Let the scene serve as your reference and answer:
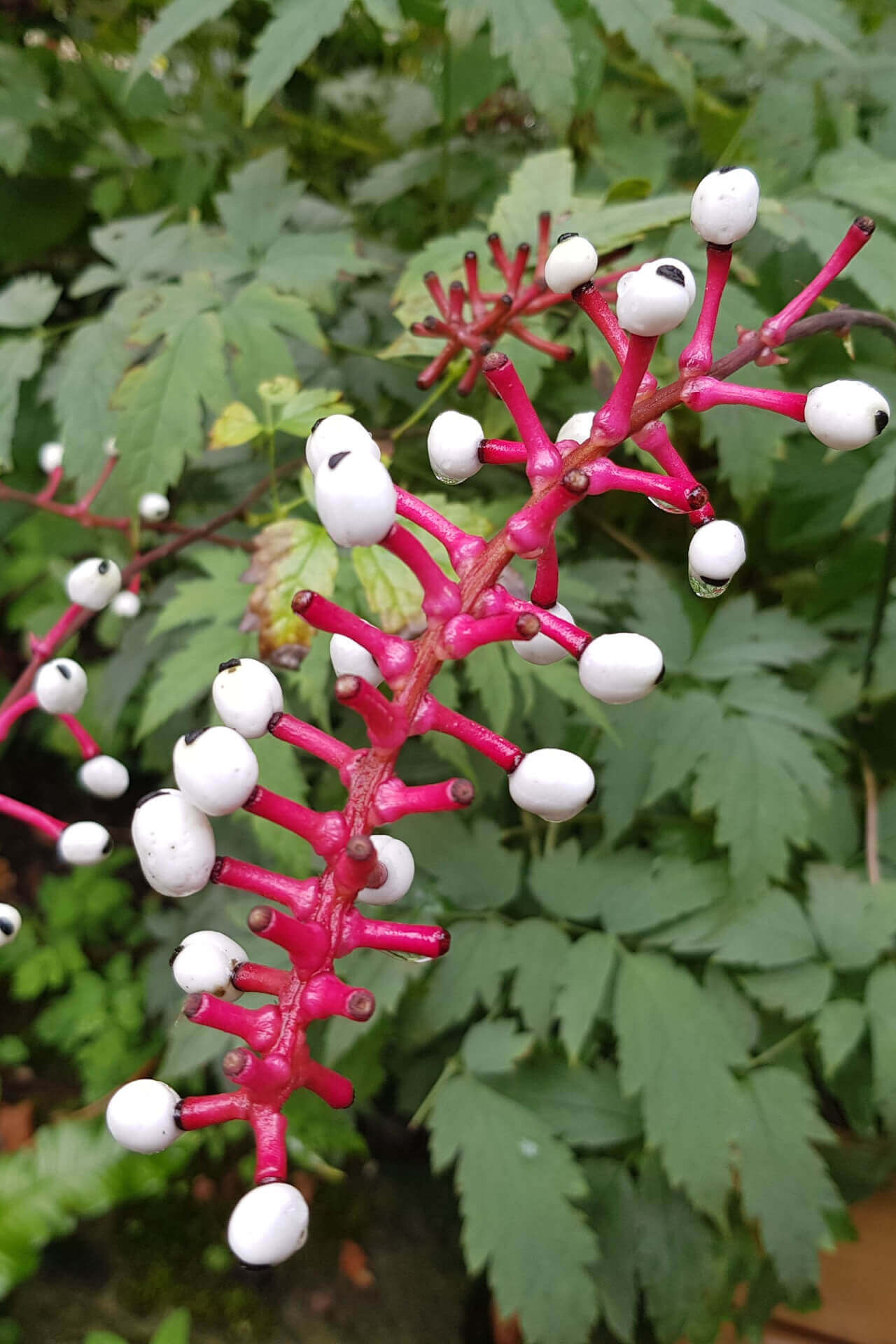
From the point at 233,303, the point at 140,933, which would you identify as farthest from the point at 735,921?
the point at 140,933

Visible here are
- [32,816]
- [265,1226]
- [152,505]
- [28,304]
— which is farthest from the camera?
[28,304]

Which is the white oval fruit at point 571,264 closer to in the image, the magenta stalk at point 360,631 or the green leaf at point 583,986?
the magenta stalk at point 360,631

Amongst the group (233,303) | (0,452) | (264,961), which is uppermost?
(233,303)

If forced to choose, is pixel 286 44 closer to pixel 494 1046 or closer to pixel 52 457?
pixel 52 457

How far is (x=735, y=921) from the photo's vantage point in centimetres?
86

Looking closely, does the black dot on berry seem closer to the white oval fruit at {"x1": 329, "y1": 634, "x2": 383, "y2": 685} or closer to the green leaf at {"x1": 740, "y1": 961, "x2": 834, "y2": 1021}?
the white oval fruit at {"x1": 329, "y1": 634, "x2": 383, "y2": 685}

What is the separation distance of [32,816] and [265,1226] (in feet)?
0.96

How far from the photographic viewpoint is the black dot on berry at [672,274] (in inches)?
10.7

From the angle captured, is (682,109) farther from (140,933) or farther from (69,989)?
(69,989)

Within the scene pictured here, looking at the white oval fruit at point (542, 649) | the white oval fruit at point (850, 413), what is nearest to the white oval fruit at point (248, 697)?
the white oval fruit at point (542, 649)

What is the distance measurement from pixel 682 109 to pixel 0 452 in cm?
99

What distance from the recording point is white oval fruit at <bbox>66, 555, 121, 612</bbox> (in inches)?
22.6

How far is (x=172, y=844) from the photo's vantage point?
10.9 inches

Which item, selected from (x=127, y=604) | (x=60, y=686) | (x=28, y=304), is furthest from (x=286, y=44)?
(x=60, y=686)
